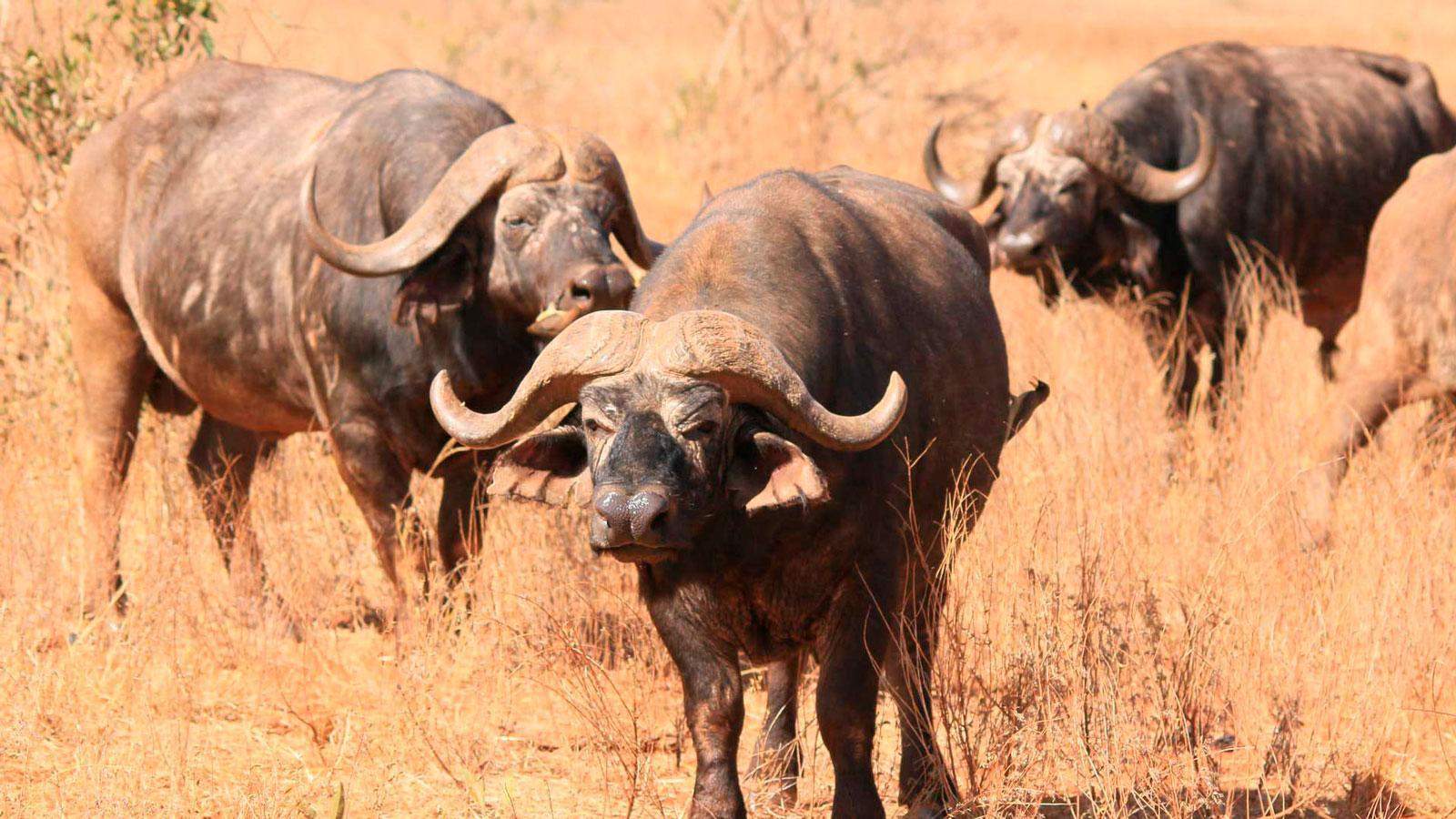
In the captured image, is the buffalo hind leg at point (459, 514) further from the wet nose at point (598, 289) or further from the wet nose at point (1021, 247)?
the wet nose at point (1021, 247)

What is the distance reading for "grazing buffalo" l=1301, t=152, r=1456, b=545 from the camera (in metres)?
6.67

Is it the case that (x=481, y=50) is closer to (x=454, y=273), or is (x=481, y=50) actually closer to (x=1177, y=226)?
(x=1177, y=226)

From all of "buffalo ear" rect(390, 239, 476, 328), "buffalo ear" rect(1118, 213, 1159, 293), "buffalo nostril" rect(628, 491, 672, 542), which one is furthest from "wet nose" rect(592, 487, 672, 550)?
"buffalo ear" rect(1118, 213, 1159, 293)

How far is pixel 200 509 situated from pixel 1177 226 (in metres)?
5.35

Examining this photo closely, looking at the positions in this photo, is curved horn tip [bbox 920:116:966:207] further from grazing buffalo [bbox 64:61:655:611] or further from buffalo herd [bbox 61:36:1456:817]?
grazing buffalo [bbox 64:61:655:611]

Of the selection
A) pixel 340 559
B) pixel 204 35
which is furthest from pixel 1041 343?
pixel 204 35

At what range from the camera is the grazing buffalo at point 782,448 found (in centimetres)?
367

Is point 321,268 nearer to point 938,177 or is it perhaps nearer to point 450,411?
point 450,411

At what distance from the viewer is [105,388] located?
22.5 feet

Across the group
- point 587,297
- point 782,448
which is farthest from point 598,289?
point 782,448

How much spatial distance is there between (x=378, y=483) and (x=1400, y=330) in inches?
157

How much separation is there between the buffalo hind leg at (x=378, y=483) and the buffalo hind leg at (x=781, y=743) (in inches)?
55.2

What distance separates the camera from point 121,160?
268 inches

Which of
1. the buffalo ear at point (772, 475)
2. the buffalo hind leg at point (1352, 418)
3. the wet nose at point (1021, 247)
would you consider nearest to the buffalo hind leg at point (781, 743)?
the buffalo ear at point (772, 475)
